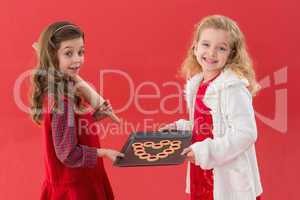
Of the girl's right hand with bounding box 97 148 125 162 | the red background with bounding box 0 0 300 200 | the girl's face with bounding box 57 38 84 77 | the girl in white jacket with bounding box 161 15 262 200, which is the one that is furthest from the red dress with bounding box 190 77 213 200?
the red background with bounding box 0 0 300 200

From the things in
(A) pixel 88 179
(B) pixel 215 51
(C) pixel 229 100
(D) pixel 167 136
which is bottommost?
(A) pixel 88 179

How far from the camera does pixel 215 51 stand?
53.1 inches

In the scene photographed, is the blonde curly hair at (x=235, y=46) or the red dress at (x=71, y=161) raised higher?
the blonde curly hair at (x=235, y=46)

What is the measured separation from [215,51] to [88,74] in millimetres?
846

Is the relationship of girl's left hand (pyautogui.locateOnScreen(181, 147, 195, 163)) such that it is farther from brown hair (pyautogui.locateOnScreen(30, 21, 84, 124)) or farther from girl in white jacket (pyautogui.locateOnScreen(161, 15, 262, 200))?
brown hair (pyautogui.locateOnScreen(30, 21, 84, 124))

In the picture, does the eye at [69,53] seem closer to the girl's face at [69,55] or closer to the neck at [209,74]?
the girl's face at [69,55]

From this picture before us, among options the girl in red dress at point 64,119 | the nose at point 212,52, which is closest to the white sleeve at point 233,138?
the nose at point 212,52

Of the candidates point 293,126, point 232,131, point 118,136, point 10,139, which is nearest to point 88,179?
point 232,131

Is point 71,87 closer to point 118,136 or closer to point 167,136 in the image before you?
point 167,136

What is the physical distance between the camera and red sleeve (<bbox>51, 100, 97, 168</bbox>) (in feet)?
4.27

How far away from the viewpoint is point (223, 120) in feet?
4.36

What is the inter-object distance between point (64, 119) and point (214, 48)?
1.42ft

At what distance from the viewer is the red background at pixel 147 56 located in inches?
80.2

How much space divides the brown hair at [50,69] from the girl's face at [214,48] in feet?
1.08
